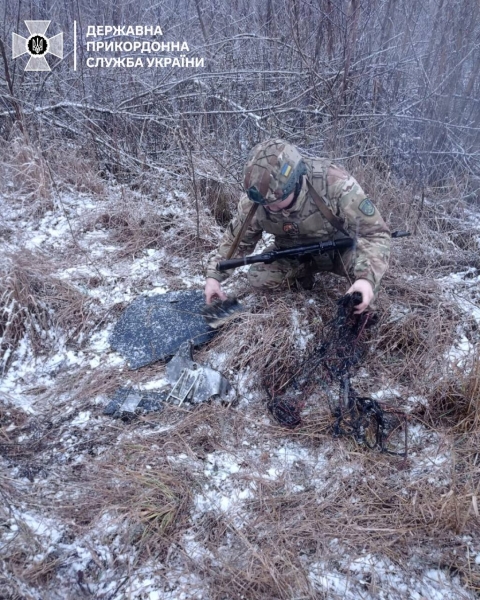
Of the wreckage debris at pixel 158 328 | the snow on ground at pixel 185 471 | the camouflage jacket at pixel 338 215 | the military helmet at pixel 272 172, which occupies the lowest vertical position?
the snow on ground at pixel 185 471

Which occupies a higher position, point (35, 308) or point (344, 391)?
point (35, 308)

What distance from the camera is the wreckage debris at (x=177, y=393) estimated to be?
246 centimetres

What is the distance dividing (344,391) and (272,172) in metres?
1.17

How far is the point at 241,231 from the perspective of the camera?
285 centimetres

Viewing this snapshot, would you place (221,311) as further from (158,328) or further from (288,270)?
(288,270)

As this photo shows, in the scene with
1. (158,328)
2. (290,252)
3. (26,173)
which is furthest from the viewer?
(26,173)

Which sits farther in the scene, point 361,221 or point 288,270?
point 288,270

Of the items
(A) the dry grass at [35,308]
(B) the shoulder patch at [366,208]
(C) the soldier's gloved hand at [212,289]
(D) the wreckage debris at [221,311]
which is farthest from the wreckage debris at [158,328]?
(B) the shoulder patch at [366,208]

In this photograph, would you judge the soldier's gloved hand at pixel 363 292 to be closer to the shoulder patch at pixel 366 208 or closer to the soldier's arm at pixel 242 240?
the shoulder patch at pixel 366 208

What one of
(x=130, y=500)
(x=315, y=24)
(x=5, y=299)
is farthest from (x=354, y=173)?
(x=130, y=500)

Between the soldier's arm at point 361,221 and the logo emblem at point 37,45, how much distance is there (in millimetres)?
3846

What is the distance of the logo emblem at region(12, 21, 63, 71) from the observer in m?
4.92

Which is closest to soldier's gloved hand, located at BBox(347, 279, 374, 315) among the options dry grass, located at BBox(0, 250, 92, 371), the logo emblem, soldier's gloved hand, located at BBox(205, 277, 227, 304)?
soldier's gloved hand, located at BBox(205, 277, 227, 304)

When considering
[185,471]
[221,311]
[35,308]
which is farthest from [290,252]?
[35,308]
